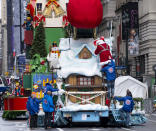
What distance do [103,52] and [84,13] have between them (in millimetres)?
1777

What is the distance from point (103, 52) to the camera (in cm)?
2486

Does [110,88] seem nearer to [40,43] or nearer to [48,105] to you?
[48,105]

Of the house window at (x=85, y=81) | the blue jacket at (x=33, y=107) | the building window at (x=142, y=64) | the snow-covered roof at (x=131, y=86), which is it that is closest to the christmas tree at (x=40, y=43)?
the snow-covered roof at (x=131, y=86)

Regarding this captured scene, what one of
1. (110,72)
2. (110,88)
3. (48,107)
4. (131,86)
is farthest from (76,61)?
(131,86)

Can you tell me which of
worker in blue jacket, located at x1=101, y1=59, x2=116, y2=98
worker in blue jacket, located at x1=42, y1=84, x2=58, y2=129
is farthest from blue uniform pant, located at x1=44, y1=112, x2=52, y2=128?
worker in blue jacket, located at x1=101, y1=59, x2=116, y2=98

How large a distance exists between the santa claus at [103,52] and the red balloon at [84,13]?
79 centimetres

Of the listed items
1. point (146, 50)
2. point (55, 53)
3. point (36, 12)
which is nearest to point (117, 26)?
point (146, 50)

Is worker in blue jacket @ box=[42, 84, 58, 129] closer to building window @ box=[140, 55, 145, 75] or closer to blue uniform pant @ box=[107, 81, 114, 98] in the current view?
blue uniform pant @ box=[107, 81, 114, 98]

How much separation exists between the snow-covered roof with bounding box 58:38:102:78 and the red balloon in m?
1.07

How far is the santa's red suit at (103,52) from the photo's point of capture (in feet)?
81.0

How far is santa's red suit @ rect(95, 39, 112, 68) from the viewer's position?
2470 centimetres

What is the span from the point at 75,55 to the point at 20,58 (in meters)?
106

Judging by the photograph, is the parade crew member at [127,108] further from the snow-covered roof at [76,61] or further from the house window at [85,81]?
the snow-covered roof at [76,61]

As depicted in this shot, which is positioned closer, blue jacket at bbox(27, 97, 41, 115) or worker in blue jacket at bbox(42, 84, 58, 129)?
worker in blue jacket at bbox(42, 84, 58, 129)
